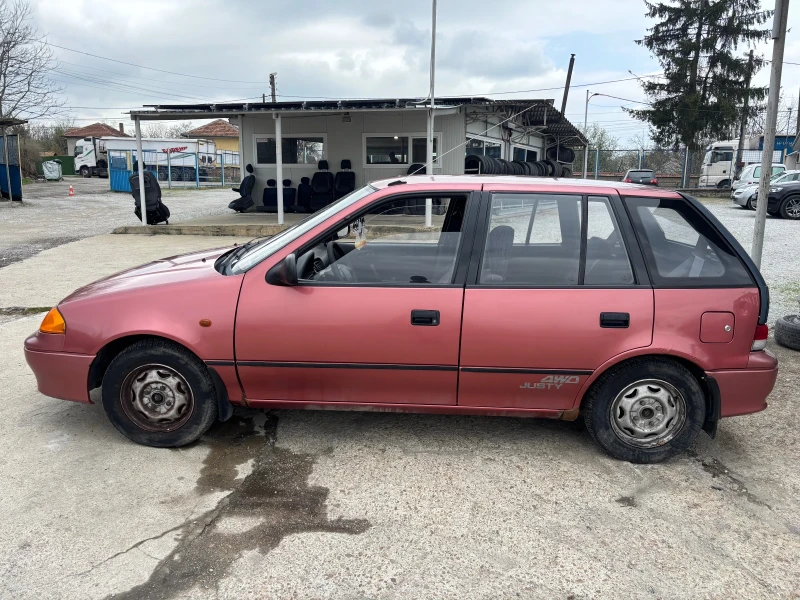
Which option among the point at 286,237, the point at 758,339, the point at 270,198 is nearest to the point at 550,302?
the point at 758,339

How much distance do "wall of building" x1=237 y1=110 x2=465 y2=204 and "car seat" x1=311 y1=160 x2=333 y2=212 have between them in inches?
14.7

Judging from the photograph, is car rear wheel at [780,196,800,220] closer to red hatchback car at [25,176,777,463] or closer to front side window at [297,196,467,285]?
red hatchback car at [25,176,777,463]

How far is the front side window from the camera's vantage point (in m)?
3.56

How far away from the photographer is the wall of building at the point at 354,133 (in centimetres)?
1752

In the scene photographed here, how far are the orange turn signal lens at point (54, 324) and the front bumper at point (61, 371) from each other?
0.35ft

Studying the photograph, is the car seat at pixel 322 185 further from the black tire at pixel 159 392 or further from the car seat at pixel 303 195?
the black tire at pixel 159 392

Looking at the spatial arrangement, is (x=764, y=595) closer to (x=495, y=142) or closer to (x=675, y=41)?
(x=495, y=142)

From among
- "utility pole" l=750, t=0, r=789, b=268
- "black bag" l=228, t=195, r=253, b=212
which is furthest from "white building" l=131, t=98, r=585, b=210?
"utility pole" l=750, t=0, r=789, b=268

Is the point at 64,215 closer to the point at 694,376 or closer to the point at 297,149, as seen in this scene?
the point at 297,149

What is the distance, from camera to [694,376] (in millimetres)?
3512

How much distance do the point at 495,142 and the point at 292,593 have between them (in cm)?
1998

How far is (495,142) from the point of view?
68.9ft

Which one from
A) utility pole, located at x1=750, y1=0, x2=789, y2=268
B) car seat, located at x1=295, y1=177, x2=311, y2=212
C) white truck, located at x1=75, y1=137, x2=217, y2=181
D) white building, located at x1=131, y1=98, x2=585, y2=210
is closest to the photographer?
utility pole, located at x1=750, y1=0, x2=789, y2=268

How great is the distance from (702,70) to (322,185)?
2764 centimetres
